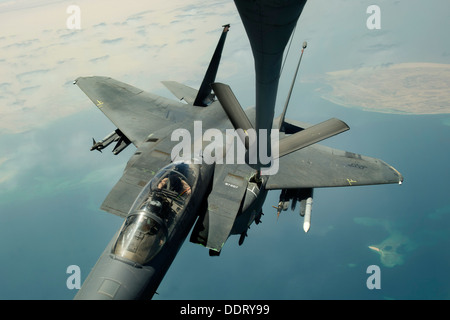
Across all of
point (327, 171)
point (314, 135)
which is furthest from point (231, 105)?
point (327, 171)

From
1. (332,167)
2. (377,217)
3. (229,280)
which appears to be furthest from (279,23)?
(377,217)

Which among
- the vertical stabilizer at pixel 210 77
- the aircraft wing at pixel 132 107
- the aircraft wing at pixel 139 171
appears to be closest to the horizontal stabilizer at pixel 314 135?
the aircraft wing at pixel 139 171

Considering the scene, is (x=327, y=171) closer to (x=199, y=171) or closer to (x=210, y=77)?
(x=199, y=171)

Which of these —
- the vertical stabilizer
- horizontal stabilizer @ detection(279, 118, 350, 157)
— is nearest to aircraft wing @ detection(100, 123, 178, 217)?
the vertical stabilizer

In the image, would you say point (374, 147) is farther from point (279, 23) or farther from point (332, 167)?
point (279, 23)

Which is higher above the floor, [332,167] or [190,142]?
[190,142]

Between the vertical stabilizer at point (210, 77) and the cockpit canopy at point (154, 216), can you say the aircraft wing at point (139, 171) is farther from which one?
the vertical stabilizer at point (210, 77)
